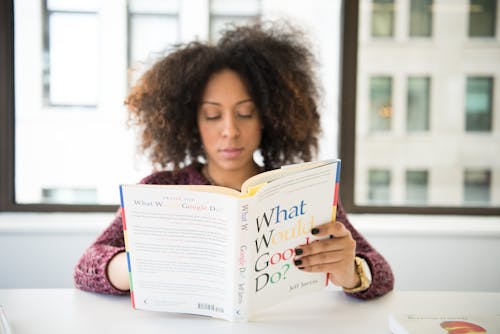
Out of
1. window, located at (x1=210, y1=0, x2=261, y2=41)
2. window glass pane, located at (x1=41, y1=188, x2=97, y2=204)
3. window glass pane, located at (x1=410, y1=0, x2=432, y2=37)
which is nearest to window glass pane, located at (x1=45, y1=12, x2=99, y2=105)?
window glass pane, located at (x1=41, y1=188, x2=97, y2=204)

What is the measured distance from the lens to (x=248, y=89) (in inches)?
52.8

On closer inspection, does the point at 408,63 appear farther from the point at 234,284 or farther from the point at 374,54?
the point at 234,284

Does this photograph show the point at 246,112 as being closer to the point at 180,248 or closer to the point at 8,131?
the point at 180,248

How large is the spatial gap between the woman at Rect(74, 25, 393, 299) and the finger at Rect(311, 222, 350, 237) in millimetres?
261

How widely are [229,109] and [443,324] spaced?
2.50 ft

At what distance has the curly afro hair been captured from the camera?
1.37 metres

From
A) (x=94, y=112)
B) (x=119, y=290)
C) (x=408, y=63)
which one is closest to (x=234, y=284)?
(x=119, y=290)

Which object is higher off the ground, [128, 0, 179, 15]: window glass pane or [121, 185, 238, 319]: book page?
[128, 0, 179, 15]: window glass pane

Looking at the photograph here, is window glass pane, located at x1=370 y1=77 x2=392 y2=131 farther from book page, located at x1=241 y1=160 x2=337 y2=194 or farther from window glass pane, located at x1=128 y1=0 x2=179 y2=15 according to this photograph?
book page, located at x1=241 y1=160 x2=337 y2=194

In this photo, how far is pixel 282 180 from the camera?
82 centimetres

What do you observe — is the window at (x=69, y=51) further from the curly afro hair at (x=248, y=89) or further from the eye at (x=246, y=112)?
the eye at (x=246, y=112)

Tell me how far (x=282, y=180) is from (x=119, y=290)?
448 millimetres

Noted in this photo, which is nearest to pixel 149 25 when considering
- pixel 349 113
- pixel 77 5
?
pixel 77 5

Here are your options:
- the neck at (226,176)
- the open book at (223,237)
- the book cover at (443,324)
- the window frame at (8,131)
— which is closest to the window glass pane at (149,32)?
the window frame at (8,131)
